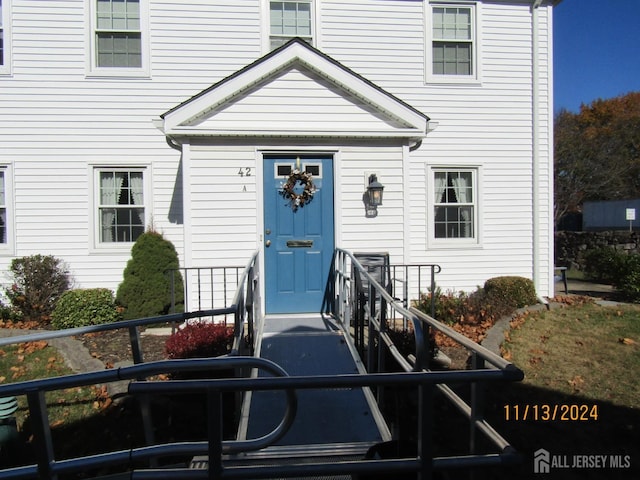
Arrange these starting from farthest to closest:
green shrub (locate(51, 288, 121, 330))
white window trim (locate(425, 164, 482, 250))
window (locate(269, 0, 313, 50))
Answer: white window trim (locate(425, 164, 482, 250)), window (locate(269, 0, 313, 50)), green shrub (locate(51, 288, 121, 330))

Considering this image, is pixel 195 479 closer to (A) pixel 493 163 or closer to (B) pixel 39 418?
(B) pixel 39 418

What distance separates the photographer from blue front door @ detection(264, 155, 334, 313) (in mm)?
6855

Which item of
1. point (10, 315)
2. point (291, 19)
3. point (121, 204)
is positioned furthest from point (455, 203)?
point (10, 315)

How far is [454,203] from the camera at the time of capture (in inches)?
342

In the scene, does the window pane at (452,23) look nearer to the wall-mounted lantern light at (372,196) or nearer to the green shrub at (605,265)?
the wall-mounted lantern light at (372,196)

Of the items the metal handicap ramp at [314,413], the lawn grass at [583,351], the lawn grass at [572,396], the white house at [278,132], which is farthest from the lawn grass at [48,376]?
the lawn grass at [583,351]

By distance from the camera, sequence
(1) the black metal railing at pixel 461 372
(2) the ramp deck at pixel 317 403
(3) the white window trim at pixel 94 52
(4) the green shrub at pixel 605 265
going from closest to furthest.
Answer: (1) the black metal railing at pixel 461 372 → (2) the ramp deck at pixel 317 403 → (3) the white window trim at pixel 94 52 → (4) the green shrub at pixel 605 265

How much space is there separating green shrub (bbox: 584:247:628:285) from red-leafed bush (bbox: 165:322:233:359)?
8.49 meters

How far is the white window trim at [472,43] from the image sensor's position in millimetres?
8609

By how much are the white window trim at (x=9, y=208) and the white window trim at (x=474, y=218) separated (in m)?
7.68

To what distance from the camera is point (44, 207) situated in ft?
26.1
